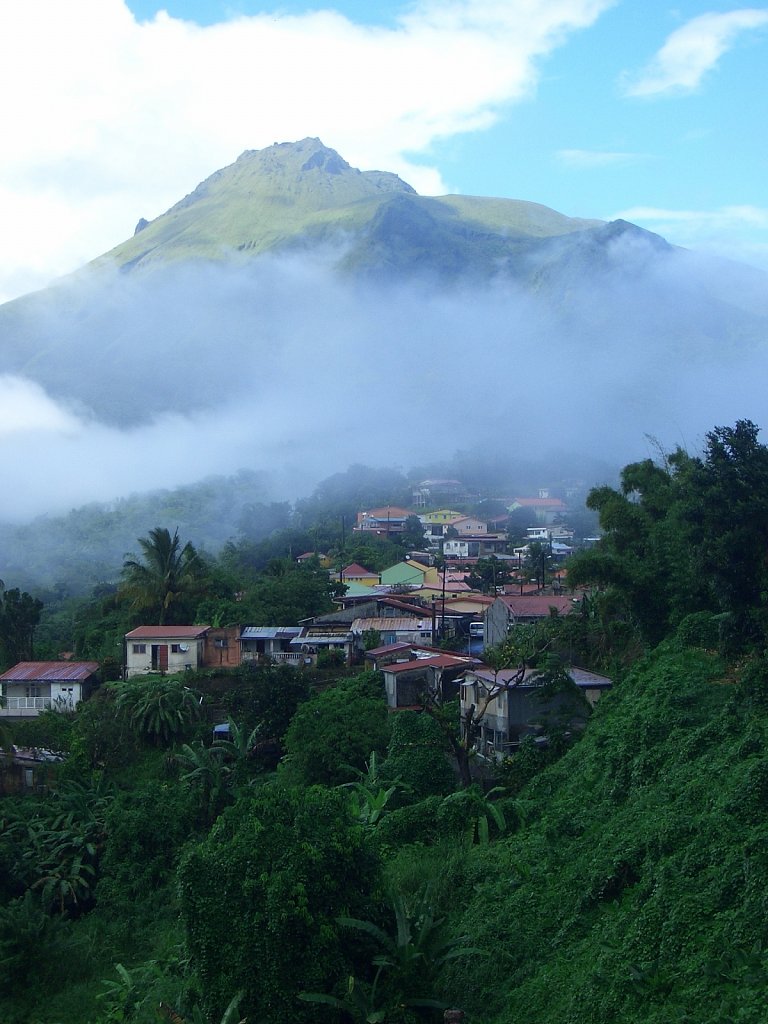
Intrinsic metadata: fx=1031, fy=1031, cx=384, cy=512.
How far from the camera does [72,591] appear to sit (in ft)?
208

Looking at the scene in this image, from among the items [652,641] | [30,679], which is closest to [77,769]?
[30,679]

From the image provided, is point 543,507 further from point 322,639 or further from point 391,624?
point 322,639

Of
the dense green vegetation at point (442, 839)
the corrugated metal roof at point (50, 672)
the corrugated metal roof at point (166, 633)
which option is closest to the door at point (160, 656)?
the corrugated metal roof at point (166, 633)

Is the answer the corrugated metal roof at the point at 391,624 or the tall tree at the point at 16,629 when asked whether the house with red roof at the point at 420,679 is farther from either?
the tall tree at the point at 16,629

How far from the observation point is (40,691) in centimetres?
3141

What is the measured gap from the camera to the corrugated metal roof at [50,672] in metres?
31.3

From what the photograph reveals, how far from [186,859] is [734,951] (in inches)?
256

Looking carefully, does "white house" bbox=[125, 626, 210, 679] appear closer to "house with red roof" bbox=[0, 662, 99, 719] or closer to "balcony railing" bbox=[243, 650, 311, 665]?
"balcony railing" bbox=[243, 650, 311, 665]

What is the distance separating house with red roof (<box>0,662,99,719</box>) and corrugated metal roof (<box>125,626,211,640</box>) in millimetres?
2360

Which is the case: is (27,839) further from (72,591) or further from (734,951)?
(72,591)

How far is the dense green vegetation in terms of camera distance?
11.5m

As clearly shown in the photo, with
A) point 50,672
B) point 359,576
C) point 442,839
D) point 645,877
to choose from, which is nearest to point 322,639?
point 50,672

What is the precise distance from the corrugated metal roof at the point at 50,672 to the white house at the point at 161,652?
121 cm

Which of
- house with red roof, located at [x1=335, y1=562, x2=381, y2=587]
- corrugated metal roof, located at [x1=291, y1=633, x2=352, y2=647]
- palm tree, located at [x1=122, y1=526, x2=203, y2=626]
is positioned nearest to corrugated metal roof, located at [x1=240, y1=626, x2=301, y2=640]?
corrugated metal roof, located at [x1=291, y1=633, x2=352, y2=647]
